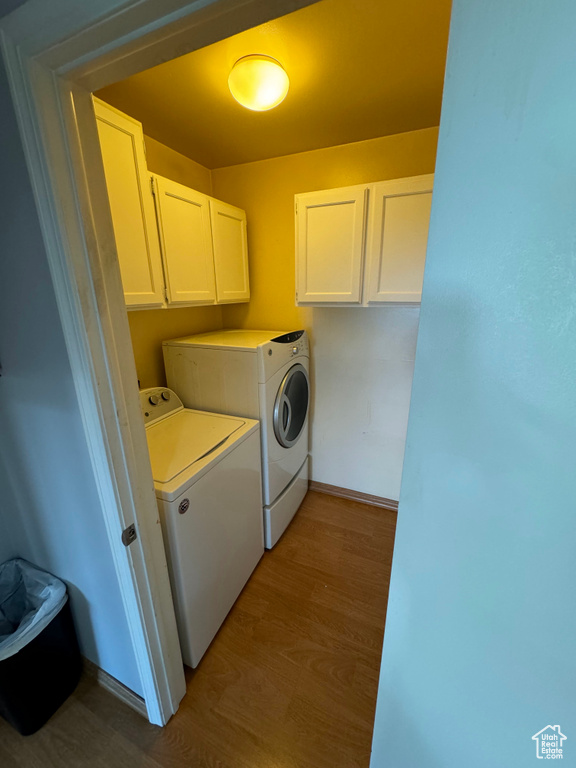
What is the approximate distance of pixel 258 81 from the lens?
1121 mm

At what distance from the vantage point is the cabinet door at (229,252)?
1772 mm

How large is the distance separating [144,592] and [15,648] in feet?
1.61

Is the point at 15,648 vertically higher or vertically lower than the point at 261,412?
lower

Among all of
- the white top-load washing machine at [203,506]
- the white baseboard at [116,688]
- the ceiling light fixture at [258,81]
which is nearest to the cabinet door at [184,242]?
the ceiling light fixture at [258,81]

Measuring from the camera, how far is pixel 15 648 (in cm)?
96

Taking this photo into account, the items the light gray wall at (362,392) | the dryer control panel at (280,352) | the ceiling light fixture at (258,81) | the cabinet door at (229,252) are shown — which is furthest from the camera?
the light gray wall at (362,392)

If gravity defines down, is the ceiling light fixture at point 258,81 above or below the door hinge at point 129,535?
above

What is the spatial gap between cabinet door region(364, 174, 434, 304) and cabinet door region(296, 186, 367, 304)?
0.22 feet

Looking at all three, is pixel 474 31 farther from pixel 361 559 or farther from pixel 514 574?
pixel 361 559

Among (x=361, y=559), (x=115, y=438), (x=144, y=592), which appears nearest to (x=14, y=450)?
(x=115, y=438)

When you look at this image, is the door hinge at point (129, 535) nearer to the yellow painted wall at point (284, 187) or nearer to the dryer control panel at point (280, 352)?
the dryer control panel at point (280, 352)

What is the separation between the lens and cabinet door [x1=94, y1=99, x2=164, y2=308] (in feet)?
3.54

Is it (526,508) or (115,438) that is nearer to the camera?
(526,508)

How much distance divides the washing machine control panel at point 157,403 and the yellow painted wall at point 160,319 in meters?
0.21
